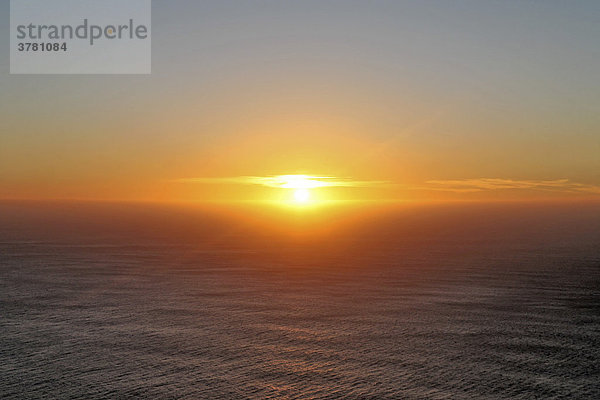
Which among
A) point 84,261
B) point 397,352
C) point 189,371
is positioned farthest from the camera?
point 84,261

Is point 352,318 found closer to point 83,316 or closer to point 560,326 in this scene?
point 560,326

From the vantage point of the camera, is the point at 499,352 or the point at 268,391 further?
the point at 499,352

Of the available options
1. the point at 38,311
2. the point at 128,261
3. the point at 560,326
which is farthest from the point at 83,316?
the point at 128,261

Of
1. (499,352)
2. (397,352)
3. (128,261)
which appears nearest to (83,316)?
(397,352)

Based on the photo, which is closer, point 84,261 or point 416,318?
point 416,318

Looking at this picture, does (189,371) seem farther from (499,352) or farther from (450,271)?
(450,271)

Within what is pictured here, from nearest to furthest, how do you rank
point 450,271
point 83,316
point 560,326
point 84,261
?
point 560,326, point 83,316, point 450,271, point 84,261
